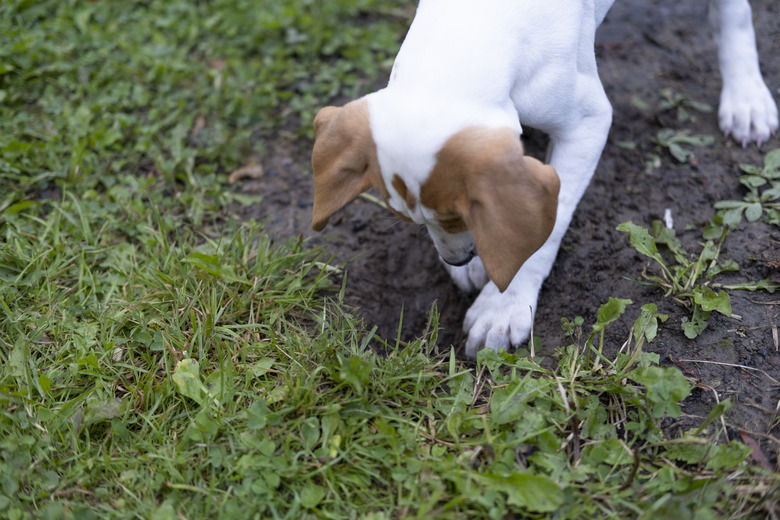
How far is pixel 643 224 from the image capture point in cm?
359

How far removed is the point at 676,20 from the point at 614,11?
1.51 feet

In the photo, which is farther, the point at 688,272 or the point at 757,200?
the point at 757,200

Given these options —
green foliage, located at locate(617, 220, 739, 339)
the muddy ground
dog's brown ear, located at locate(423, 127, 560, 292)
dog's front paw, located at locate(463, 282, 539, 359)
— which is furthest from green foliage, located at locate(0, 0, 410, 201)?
green foliage, located at locate(617, 220, 739, 339)

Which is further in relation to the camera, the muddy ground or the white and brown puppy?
the muddy ground

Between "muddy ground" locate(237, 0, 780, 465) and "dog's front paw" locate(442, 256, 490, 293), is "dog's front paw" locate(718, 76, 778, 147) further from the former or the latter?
"dog's front paw" locate(442, 256, 490, 293)

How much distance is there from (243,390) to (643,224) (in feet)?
7.59

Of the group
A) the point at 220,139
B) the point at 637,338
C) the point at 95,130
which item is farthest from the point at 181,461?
the point at 95,130

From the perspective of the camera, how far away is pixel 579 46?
3018 mm

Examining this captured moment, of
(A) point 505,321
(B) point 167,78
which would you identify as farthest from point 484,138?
(B) point 167,78

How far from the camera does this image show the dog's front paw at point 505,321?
3.16 metres

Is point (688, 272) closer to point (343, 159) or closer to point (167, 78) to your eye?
point (343, 159)

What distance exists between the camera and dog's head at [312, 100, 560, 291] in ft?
7.51

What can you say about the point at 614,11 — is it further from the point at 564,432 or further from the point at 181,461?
the point at 181,461

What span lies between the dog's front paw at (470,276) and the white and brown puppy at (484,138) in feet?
0.64
